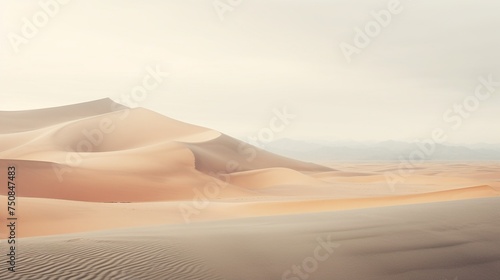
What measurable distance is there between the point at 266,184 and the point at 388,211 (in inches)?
810

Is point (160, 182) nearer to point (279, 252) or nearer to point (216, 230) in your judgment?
point (216, 230)

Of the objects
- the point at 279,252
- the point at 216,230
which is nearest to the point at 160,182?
the point at 216,230

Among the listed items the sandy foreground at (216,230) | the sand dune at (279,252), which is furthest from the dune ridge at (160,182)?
the sand dune at (279,252)

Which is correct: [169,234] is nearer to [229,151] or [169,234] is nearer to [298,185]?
[298,185]

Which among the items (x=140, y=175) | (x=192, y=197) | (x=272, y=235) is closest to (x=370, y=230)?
(x=272, y=235)

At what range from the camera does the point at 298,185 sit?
111ft

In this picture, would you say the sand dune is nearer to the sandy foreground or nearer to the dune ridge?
the sandy foreground

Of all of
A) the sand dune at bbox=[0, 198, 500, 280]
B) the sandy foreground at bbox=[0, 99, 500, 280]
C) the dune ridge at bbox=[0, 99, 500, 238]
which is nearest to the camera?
the sand dune at bbox=[0, 198, 500, 280]

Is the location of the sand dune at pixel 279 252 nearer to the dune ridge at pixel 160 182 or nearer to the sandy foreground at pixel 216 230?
the sandy foreground at pixel 216 230

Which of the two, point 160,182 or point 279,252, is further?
point 160,182

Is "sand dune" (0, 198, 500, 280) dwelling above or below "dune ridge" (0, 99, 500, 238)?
below

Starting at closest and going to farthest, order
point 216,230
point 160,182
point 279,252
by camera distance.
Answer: point 279,252, point 216,230, point 160,182

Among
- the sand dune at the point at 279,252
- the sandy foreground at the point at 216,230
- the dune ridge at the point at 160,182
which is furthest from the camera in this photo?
the dune ridge at the point at 160,182

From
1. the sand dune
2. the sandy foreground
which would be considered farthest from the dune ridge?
the sand dune
